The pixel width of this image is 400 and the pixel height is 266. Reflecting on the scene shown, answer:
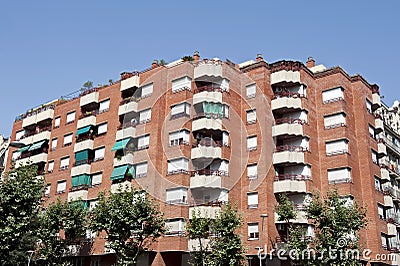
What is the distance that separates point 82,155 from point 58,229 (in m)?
8.59

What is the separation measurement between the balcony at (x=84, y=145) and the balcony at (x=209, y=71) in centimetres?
1259

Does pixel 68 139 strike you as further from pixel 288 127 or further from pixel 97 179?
pixel 288 127

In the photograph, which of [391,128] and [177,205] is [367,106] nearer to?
[391,128]

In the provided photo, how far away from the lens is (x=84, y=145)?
145 feet

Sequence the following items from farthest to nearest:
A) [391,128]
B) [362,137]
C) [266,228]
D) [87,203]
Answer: [391,128] → [87,203] → [362,137] → [266,228]

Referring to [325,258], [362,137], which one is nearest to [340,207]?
[325,258]

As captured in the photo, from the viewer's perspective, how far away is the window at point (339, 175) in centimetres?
3681

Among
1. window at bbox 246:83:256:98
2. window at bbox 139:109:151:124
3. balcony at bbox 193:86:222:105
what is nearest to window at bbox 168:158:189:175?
balcony at bbox 193:86:222:105

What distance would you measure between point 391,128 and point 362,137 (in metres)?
11.0

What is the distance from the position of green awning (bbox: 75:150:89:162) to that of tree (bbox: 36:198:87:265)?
20.4ft

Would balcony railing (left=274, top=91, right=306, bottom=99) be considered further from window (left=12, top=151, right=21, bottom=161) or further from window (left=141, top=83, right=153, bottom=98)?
window (left=12, top=151, right=21, bottom=161)

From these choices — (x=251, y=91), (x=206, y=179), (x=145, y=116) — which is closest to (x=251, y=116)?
(x=251, y=91)

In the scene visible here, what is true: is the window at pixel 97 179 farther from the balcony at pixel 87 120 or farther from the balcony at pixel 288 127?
the balcony at pixel 288 127

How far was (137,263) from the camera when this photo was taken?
35812 mm
